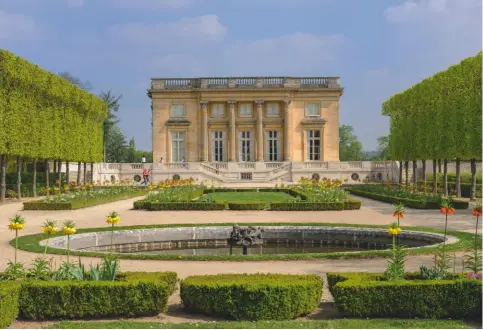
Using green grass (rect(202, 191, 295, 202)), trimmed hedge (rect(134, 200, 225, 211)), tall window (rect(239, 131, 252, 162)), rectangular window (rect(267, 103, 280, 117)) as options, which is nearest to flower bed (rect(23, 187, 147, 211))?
trimmed hedge (rect(134, 200, 225, 211))

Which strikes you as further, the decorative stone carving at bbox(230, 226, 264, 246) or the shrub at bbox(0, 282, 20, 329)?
the decorative stone carving at bbox(230, 226, 264, 246)

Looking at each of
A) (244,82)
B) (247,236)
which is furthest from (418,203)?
(244,82)

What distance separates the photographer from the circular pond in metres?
14.7

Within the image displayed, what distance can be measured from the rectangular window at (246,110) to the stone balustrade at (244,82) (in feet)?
6.04

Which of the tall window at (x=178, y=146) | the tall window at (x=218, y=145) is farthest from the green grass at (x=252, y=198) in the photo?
the tall window at (x=178, y=146)

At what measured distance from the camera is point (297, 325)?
21.7 ft

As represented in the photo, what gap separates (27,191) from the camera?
3294 centimetres

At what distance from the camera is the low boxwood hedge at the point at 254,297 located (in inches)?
271

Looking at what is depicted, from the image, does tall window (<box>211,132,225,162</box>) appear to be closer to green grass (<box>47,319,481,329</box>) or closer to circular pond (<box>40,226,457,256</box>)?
circular pond (<box>40,226,457,256</box>)

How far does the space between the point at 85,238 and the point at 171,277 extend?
7431mm

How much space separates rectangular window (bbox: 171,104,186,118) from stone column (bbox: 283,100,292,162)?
9.53m

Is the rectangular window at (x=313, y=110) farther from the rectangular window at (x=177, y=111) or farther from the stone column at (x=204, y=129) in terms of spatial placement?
the rectangular window at (x=177, y=111)

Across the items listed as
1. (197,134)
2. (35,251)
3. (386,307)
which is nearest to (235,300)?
(386,307)

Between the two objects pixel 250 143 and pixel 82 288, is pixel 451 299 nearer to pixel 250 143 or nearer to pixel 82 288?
pixel 82 288
